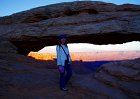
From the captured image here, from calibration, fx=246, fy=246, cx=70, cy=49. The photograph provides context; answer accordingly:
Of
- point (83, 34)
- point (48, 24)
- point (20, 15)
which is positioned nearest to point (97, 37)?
point (83, 34)

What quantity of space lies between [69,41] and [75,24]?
1696 millimetres

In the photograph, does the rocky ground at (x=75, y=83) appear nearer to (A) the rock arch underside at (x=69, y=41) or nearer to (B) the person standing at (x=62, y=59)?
(A) the rock arch underside at (x=69, y=41)

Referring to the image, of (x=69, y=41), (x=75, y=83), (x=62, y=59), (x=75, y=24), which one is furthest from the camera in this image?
(x=69, y=41)

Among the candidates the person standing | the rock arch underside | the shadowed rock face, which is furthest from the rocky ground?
the shadowed rock face

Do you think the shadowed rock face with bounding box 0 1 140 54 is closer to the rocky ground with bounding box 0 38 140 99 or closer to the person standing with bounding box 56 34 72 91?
the rocky ground with bounding box 0 38 140 99

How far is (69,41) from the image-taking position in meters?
18.7

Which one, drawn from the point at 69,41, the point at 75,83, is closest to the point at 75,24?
the point at 69,41

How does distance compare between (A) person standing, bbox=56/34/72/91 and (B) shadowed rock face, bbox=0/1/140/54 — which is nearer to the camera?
(A) person standing, bbox=56/34/72/91

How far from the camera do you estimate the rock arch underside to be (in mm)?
9703

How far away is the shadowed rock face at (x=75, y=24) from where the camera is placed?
16.7 meters

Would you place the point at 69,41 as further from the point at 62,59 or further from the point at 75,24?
the point at 62,59

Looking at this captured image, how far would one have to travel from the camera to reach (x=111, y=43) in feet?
63.7

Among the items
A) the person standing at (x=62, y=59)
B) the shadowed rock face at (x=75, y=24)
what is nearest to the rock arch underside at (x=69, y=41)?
the shadowed rock face at (x=75, y=24)

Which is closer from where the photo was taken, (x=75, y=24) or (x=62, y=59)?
(x=62, y=59)
